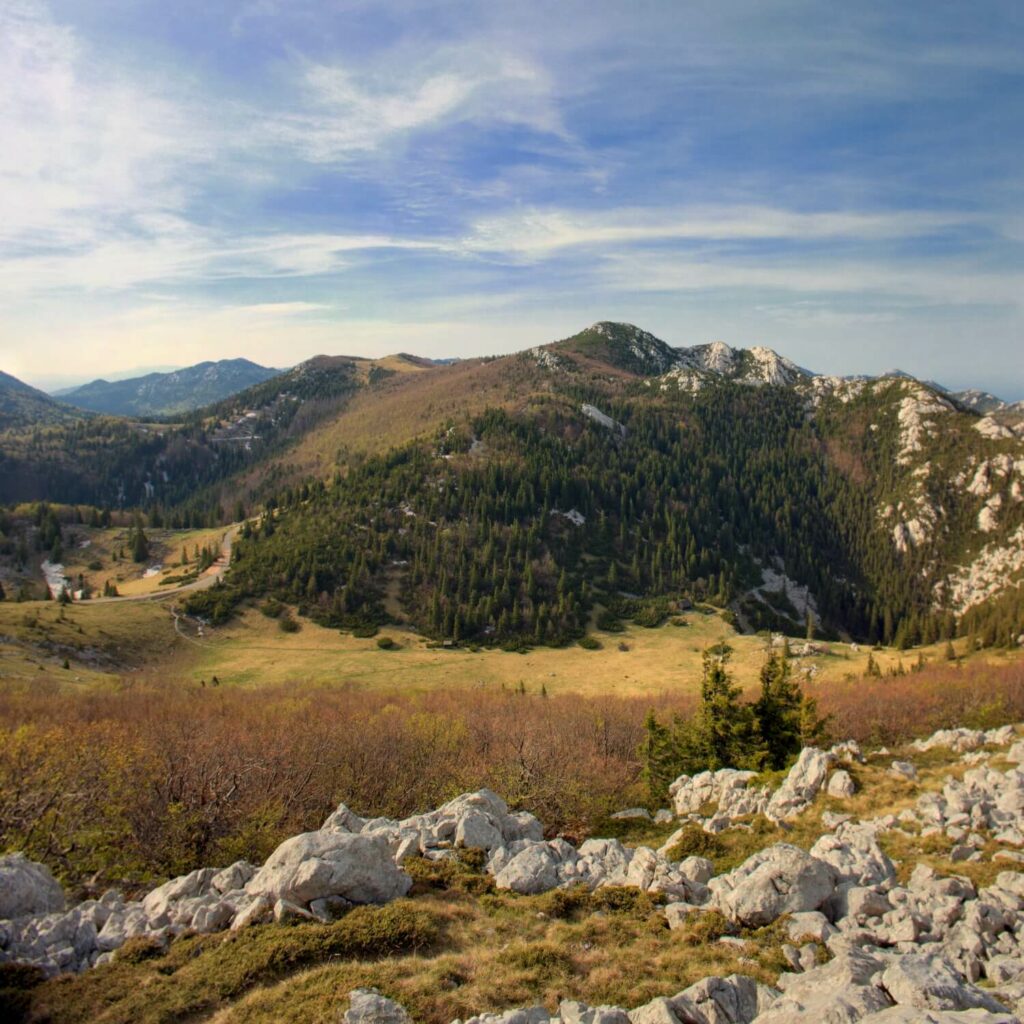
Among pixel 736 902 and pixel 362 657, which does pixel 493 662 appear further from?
pixel 736 902

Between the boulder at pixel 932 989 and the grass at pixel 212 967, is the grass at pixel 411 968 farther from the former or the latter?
the boulder at pixel 932 989

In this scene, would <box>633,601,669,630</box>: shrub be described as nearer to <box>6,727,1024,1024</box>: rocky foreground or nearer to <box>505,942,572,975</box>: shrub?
<box>6,727,1024,1024</box>: rocky foreground

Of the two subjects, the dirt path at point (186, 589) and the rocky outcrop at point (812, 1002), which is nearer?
the rocky outcrop at point (812, 1002)

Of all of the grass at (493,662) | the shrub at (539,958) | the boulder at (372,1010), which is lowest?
the grass at (493,662)

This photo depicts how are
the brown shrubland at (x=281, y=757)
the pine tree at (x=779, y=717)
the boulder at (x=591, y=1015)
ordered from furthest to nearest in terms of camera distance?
the pine tree at (x=779, y=717), the brown shrubland at (x=281, y=757), the boulder at (x=591, y=1015)

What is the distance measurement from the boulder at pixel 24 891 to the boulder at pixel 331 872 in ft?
26.5

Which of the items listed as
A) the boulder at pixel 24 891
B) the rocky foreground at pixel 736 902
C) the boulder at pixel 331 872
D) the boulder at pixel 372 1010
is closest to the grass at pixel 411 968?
the boulder at pixel 372 1010

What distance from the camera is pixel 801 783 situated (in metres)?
42.6

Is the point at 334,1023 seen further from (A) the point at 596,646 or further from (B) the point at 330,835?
(A) the point at 596,646

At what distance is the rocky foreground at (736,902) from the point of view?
54.3 feet

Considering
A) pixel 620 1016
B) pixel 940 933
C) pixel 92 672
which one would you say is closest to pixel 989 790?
pixel 940 933

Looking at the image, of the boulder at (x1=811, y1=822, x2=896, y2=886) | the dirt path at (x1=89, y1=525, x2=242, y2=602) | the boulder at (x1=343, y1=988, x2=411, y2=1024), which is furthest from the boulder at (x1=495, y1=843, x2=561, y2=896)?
the dirt path at (x1=89, y1=525, x2=242, y2=602)

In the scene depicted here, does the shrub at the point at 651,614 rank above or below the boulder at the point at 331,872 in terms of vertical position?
below

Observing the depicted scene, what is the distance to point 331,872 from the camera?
78.4ft
